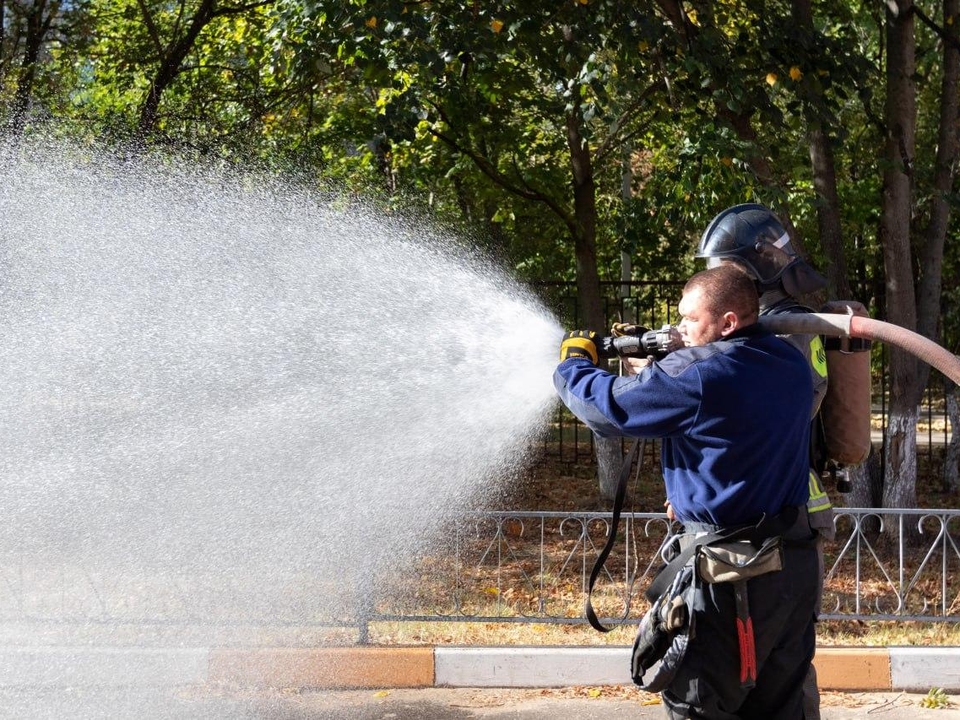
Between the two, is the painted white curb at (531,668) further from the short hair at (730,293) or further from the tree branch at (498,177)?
the tree branch at (498,177)

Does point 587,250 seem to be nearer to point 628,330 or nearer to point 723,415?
point 628,330

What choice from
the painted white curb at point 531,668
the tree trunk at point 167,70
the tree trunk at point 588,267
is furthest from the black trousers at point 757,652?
the tree trunk at point 167,70

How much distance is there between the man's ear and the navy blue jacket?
0.03 metres

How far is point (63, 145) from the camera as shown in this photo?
821 cm

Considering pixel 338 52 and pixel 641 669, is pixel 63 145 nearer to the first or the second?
pixel 338 52

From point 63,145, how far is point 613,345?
6186 mm

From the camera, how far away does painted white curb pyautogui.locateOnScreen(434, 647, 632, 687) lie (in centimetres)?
543

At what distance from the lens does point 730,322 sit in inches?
118

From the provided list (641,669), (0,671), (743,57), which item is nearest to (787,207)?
(743,57)

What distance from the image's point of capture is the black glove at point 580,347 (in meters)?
3.18

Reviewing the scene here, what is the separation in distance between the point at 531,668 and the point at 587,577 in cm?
170

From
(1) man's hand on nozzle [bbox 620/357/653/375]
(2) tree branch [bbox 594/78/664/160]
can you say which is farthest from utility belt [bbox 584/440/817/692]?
(2) tree branch [bbox 594/78/664/160]

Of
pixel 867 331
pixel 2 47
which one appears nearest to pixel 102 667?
pixel 867 331

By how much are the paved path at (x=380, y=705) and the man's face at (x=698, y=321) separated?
259 centimetres
